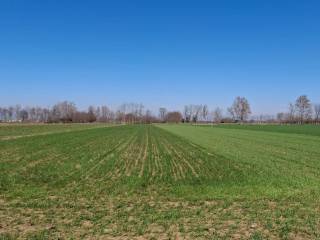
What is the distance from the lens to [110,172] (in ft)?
53.5

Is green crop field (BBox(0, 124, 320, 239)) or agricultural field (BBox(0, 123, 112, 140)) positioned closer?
green crop field (BBox(0, 124, 320, 239))

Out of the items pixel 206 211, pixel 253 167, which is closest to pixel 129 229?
pixel 206 211

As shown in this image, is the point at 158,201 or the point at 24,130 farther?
the point at 24,130

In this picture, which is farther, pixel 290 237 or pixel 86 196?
pixel 86 196

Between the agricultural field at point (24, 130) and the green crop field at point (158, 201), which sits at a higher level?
the agricultural field at point (24, 130)

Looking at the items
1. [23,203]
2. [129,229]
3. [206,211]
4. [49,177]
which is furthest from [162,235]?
[49,177]

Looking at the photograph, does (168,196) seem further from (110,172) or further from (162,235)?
(110,172)

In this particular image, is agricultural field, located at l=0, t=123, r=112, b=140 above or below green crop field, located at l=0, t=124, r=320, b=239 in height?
above

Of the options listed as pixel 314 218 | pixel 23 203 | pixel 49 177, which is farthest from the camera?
pixel 49 177

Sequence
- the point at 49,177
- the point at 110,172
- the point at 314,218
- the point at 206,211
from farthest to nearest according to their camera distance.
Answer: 1. the point at 110,172
2. the point at 49,177
3. the point at 206,211
4. the point at 314,218

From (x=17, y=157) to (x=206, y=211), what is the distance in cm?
1657

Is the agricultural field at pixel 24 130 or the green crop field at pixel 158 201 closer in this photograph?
the green crop field at pixel 158 201

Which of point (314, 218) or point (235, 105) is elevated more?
point (235, 105)

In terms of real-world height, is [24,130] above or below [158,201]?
above
